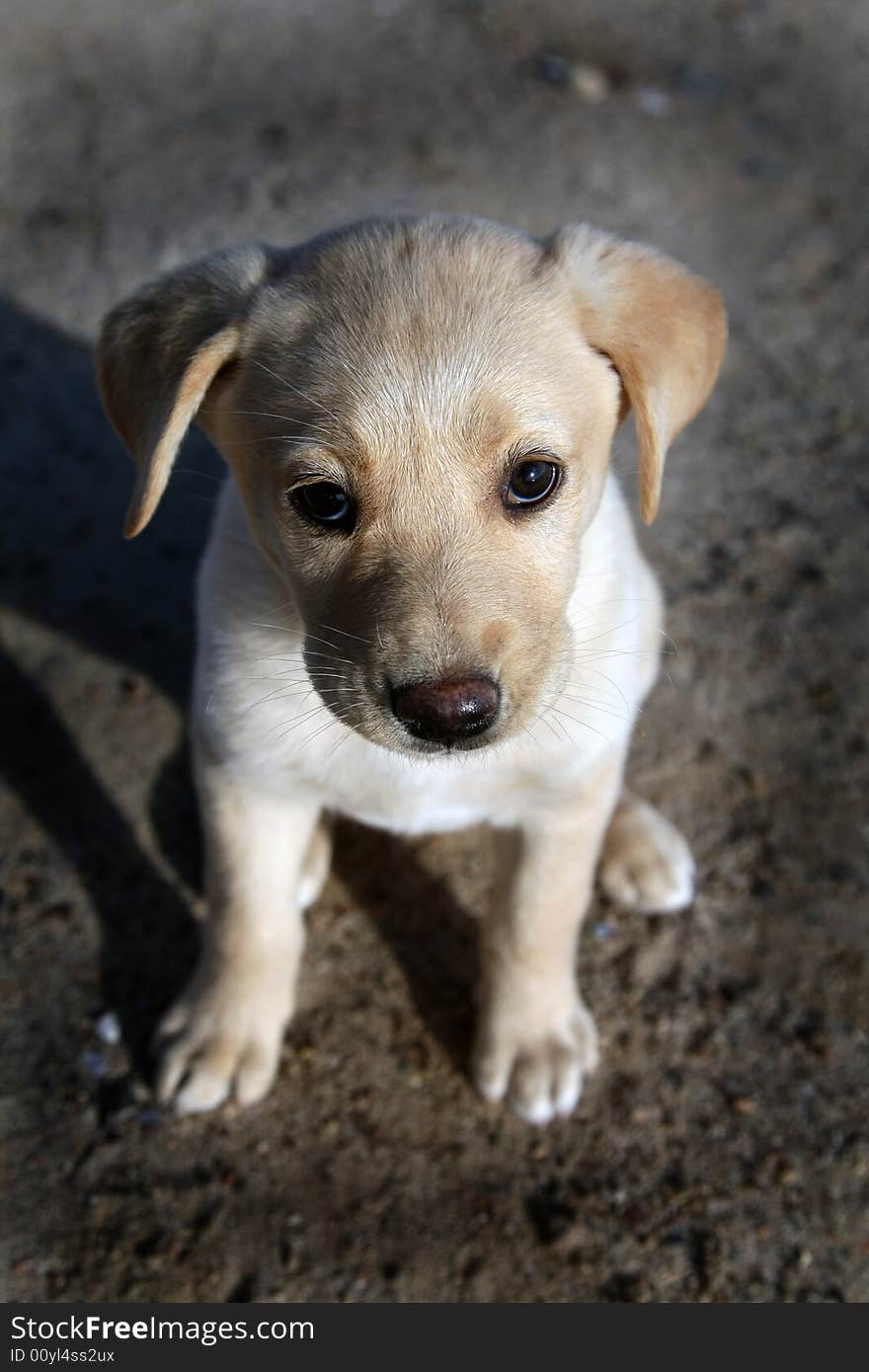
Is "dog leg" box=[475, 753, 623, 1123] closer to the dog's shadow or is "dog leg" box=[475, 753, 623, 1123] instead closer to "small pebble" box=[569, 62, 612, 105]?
the dog's shadow

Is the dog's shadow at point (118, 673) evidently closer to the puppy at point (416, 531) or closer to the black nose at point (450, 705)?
the puppy at point (416, 531)

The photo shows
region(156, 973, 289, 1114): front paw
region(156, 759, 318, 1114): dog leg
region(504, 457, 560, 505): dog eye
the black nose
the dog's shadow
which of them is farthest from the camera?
the dog's shadow

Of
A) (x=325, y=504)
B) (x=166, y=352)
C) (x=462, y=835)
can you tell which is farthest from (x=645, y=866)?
(x=166, y=352)

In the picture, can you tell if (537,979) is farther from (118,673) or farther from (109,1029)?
(118,673)

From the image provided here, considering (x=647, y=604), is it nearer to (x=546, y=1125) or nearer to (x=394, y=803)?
(x=394, y=803)

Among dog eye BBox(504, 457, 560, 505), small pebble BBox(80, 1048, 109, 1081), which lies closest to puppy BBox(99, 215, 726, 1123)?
dog eye BBox(504, 457, 560, 505)

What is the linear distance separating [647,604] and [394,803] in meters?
0.82

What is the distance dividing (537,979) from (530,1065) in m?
0.22

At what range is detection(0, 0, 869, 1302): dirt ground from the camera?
279 centimetres

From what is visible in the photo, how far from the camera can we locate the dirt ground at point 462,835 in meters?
2.79

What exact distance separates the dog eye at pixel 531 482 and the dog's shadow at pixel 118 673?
1484mm

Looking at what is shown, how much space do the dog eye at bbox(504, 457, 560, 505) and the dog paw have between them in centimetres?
140

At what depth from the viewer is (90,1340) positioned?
2574 mm

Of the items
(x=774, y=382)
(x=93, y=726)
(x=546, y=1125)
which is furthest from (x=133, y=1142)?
(x=774, y=382)
